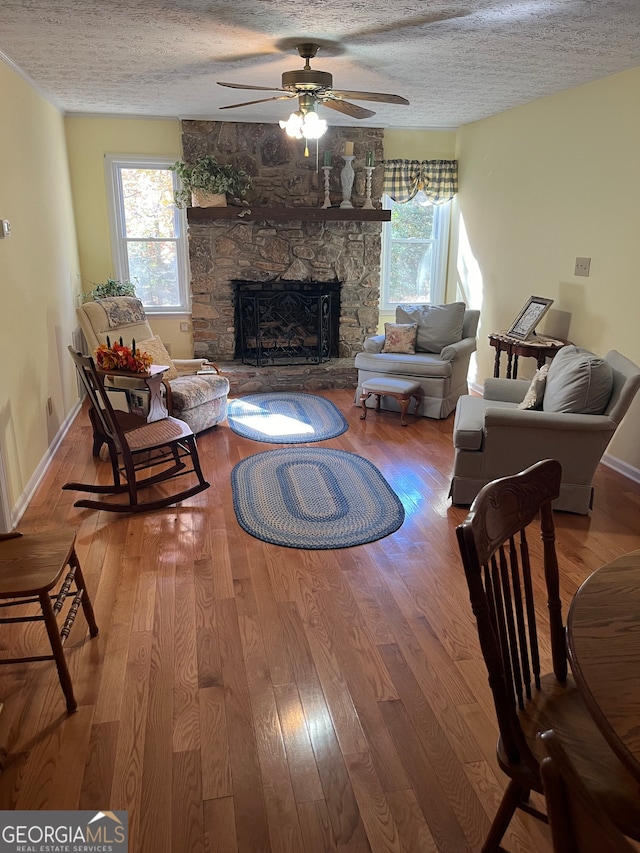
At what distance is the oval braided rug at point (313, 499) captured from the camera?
326 centimetres

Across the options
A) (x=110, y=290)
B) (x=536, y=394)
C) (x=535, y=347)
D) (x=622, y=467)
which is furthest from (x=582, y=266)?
(x=110, y=290)

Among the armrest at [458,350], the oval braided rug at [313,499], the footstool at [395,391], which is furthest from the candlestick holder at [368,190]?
the oval braided rug at [313,499]

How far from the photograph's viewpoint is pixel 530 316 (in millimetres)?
4797

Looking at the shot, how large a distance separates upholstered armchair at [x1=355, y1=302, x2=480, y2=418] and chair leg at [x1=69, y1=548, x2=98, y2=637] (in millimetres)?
3446

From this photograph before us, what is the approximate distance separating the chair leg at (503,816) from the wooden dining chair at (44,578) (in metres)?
1.34

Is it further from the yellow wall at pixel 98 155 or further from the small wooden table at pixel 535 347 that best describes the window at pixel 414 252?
the yellow wall at pixel 98 155

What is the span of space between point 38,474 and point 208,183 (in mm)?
3276

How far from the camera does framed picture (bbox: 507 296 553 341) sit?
4664 millimetres

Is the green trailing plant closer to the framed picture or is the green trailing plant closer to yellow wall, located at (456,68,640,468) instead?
yellow wall, located at (456,68,640,468)

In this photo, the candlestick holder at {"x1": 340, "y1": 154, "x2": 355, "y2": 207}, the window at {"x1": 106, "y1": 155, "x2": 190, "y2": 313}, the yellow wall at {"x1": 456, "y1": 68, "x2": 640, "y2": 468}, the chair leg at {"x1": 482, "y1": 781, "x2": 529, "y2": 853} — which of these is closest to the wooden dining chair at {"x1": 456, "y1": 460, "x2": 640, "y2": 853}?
the chair leg at {"x1": 482, "y1": 781, "x2": 529, "y2": 853}

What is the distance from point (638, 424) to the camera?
3990 millimetres

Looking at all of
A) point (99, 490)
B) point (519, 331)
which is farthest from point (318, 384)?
point (99, 490)

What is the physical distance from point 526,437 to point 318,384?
9.92ft

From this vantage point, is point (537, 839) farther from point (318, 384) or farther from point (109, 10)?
point (318, 384)
